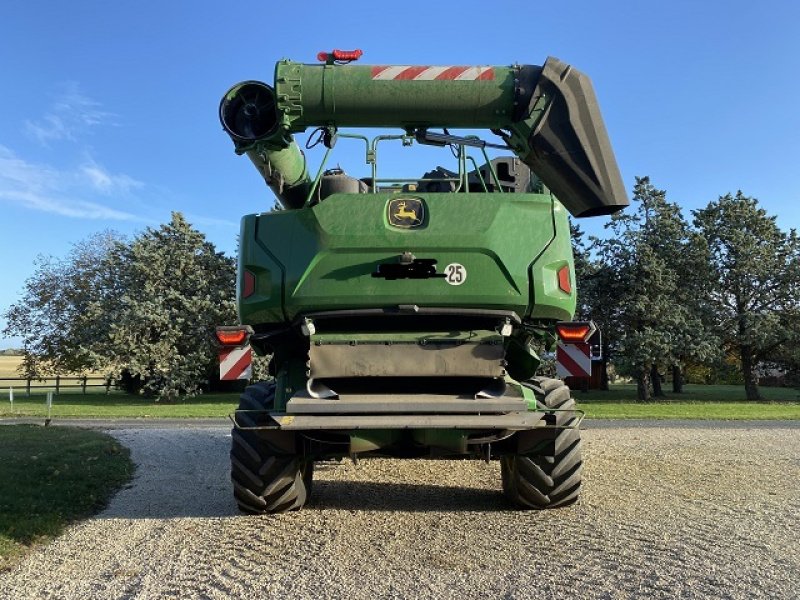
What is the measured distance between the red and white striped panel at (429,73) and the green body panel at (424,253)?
892mm

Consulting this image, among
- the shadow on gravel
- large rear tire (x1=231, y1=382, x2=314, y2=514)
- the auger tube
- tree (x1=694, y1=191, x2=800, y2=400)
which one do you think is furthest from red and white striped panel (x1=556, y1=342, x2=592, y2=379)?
tree (x1=694, y1=191, x2=800, y2=400)

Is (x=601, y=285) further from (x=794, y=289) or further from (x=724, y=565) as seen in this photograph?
(x=724, y=565)

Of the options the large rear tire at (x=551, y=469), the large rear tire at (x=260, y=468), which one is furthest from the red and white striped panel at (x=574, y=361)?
the large rear tire at (x=260, y=468)

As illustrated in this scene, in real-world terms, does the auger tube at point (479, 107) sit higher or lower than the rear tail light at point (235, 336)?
higher

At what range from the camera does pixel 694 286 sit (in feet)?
112

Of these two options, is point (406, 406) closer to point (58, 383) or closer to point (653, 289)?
point (653, 289)

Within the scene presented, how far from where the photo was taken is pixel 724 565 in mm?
4285

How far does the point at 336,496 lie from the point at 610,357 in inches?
1158

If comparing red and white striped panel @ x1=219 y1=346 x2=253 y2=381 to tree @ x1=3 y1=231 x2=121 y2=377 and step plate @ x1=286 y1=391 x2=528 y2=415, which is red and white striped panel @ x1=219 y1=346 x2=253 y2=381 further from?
tree @ x1=3 y1=231 x2=121 y2=377

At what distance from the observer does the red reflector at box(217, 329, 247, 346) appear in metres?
5.82

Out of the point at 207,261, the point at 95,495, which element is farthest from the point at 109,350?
the point at 95,495

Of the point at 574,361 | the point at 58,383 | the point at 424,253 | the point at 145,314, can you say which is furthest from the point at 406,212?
the point at 58,383

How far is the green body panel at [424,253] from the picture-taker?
202 inches

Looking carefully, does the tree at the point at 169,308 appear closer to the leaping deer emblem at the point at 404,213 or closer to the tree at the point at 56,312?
the tree at the point at 56,312
